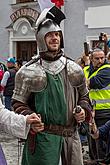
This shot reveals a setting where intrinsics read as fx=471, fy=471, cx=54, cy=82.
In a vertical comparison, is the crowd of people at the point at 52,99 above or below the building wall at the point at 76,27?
below

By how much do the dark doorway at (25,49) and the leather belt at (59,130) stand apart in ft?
37.5

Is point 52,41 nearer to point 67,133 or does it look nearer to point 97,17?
point 67,133

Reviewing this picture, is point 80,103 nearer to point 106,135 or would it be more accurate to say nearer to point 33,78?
point 33,78

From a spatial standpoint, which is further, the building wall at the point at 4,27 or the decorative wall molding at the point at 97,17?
the building wall at the point at 4,27

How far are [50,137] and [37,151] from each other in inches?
5.6

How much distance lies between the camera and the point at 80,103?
12.0 feet

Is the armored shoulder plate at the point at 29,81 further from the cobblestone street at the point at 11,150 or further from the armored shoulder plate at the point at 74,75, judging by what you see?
the cobblestone street at the point at 11,150

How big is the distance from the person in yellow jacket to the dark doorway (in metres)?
9.19

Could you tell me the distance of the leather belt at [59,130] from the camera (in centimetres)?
353

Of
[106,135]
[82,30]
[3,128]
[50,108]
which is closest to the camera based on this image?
[3,128]

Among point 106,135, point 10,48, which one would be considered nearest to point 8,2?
point 10,48

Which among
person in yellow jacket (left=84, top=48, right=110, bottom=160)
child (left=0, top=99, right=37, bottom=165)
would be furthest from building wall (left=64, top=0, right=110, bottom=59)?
child (left=0, top=99, right=37, bottom=165)

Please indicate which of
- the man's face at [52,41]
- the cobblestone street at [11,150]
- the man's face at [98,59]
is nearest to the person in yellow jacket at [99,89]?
the man's face at [98,59]

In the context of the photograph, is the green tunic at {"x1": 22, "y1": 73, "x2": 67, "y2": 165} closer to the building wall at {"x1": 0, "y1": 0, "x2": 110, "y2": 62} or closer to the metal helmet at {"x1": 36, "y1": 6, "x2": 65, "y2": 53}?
the metal helmet at {"x1": 36, "y1": 6, "x2": 65, "y2": 53}
